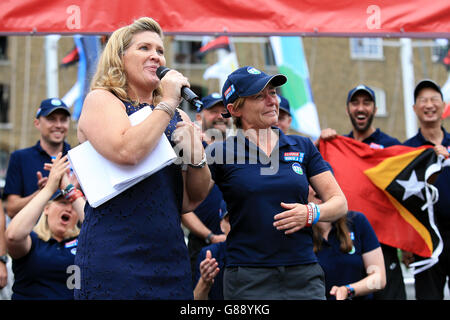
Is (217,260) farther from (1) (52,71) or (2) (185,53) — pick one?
(2) (185,53)

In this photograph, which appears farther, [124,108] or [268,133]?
[268,133]

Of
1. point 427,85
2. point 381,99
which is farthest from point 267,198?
point 381,99

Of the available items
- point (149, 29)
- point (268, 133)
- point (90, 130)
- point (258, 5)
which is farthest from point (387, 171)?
point (90, 130)

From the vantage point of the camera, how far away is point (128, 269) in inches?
93.4

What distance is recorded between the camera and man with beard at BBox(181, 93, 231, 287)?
4758mm

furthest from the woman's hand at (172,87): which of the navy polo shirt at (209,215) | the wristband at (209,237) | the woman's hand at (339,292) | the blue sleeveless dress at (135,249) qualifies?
the navy polo shirt at (209,215)

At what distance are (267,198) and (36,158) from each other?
9.37 ft

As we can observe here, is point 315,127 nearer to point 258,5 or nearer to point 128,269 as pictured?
point 258,5

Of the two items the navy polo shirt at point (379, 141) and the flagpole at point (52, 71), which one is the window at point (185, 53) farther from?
the navy polo shirt at point (379, 141)

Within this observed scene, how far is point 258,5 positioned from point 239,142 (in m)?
1.52

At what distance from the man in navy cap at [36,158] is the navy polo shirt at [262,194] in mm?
2311

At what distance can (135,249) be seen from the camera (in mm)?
2389

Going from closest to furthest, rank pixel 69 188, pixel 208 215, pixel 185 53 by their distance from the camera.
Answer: pixel 69 188 → pixel 208 215 → pixel 185 53

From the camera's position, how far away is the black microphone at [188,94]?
8.05 ft
